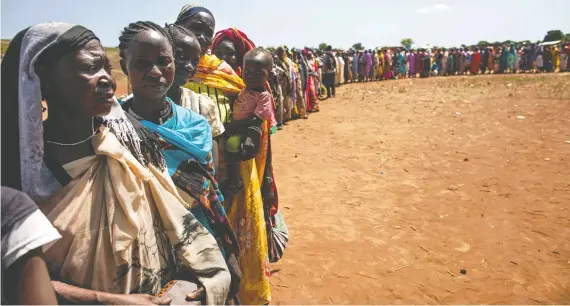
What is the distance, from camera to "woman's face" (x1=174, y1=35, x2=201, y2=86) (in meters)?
2.04

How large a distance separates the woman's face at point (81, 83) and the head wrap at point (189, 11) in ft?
4.46

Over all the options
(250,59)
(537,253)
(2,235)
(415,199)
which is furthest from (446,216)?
(2,235)

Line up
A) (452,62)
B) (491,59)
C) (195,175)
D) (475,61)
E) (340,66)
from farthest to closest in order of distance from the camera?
1. (452,62)
2. (475,61)
3. (491,59)
4. (340,66)
5. (195,175)

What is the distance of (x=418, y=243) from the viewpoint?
4141 millimetres

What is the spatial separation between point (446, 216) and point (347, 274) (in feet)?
6.15

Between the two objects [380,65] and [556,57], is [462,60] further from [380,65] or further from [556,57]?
[380,65]

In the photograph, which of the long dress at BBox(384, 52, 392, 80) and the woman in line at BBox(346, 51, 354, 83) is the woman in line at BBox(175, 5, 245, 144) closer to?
the woman in line at BBox(346, 51, 354, 83)

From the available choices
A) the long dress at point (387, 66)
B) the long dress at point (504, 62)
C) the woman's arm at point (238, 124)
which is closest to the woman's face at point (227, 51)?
the woman's arm at point (238, 124)

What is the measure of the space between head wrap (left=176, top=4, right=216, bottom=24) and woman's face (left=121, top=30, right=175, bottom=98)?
1040 millimetres

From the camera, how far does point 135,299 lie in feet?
4.08

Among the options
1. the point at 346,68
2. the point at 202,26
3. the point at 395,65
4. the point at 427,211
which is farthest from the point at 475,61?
the point at 202,26

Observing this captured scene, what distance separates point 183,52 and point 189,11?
710mm

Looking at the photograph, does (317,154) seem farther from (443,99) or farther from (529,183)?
(443,99)

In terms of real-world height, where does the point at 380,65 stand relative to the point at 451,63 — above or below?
above
